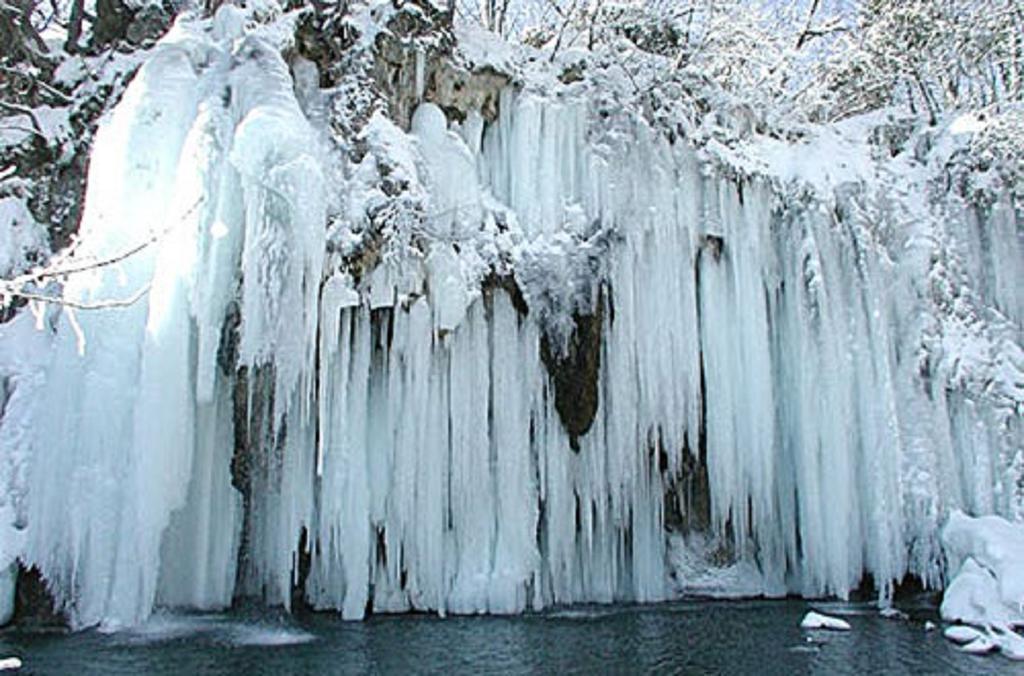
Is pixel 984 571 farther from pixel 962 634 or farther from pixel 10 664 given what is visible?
pixel 10 664

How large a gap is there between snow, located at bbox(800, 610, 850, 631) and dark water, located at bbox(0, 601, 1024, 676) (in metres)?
0.15

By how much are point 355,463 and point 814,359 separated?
19.5 ft

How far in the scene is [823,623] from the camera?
32.3 feet

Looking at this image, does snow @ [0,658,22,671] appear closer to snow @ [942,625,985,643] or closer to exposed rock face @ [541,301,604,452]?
exposed rock face @ [541,301,604,452]

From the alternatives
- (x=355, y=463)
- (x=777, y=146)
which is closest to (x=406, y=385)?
(x=355, y=463)

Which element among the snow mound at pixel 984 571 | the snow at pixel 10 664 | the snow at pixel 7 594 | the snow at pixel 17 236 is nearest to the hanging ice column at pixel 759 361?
the snow mound at pixel 984 571

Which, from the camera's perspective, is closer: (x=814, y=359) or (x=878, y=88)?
(x=814, y=359)

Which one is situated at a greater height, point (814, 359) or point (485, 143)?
point (485, 143)

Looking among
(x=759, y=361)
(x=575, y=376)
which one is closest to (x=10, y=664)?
(x=575, y=376)

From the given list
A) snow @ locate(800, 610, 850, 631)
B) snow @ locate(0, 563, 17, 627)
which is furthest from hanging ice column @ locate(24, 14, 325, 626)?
snow @ locate(800, 610, 850, 631)

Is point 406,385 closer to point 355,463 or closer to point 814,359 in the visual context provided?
point 355,463

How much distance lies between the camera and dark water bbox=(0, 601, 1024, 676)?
7754 millimetres

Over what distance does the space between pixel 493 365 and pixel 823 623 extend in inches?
179

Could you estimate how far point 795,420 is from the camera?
39.1ft
